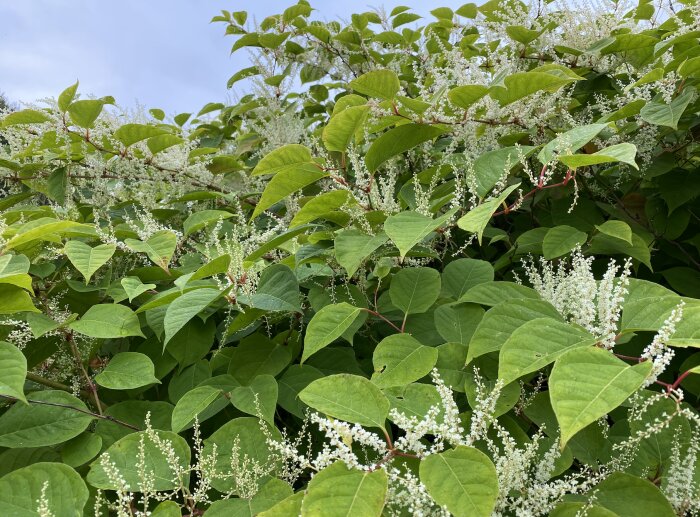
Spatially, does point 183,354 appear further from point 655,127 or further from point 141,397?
point 655,127

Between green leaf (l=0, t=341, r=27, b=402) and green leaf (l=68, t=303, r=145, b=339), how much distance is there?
0.86 ft

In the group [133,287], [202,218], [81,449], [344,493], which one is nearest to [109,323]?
[133,287]

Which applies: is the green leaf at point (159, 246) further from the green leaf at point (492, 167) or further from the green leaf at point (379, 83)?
the green leaf at point (492, 167)

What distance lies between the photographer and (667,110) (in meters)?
1.94

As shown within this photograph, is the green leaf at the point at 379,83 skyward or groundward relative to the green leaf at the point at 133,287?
skyward

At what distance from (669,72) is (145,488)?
2269mm

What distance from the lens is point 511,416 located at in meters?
1.49

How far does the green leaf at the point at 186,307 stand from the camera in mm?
1492

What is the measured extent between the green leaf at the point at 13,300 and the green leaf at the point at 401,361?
99cm

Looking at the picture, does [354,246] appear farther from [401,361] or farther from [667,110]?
[667,110]

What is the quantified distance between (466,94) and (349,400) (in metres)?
1.20

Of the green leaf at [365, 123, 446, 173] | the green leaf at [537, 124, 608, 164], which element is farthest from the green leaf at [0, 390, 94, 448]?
Answer: the green leaf at [537, 124, 608, 164]

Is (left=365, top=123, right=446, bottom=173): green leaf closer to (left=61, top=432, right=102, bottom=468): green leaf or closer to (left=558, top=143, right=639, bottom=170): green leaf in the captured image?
(left=558, top=143, right=639, bottom=170): green leaf

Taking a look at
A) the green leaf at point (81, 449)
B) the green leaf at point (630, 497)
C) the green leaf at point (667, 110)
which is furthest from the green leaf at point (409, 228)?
the green leaf at point (81, 449)
